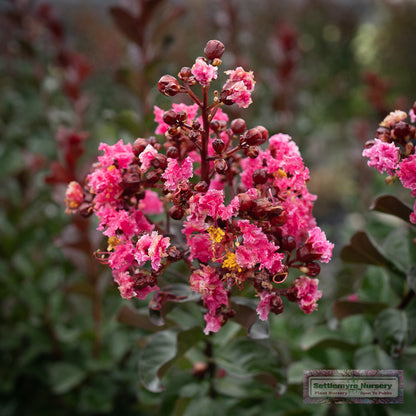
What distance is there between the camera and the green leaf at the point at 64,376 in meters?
1.36

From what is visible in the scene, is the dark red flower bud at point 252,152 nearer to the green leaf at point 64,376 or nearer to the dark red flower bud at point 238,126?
the dark red flower bud at point 238,126

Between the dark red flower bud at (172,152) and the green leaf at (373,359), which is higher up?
the dark red flower bud at (172,152)

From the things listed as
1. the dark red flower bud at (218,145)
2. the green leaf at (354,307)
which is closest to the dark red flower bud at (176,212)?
the dark red flower bud at (218,145)

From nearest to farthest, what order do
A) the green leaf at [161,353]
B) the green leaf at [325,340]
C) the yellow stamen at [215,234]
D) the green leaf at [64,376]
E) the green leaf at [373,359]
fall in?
the yellow stamen at [215,234], the green leaf at [161,353], the green leaf at [373,359], the green leaf at [325,340], the green leaf at [64,376]

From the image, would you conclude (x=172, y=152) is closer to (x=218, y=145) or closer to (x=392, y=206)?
(x=218, y=145)

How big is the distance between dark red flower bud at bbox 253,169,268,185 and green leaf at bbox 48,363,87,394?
3.51 ft

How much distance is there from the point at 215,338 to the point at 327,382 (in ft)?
0.89

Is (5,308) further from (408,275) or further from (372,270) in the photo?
(408,275)

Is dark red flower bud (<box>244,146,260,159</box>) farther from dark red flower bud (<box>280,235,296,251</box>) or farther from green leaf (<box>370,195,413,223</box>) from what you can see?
green leaf (<box>370,195,413,223</box>)

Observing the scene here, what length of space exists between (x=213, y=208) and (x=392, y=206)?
14.3 inches

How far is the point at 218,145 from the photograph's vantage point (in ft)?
2.11

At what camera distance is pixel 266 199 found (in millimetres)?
620

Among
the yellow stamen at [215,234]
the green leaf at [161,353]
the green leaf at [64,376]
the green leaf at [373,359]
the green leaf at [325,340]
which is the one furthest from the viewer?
the green leaf at [64,376]

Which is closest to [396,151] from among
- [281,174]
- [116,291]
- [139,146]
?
[281,174]
